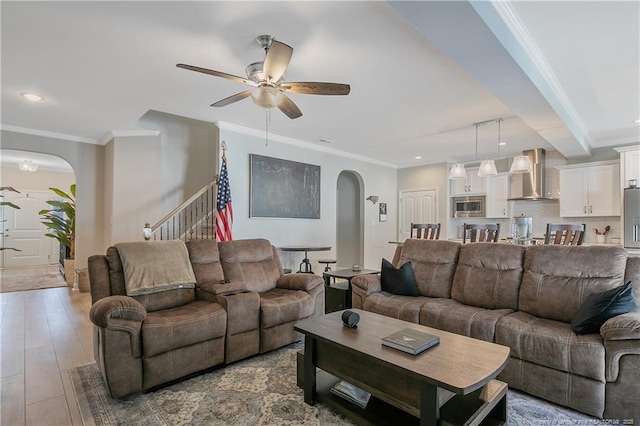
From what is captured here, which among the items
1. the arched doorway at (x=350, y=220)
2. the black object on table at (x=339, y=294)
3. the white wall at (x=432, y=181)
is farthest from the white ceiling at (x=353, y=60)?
the arched doorway at (x=350, y=220)

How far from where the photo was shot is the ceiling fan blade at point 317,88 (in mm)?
2676

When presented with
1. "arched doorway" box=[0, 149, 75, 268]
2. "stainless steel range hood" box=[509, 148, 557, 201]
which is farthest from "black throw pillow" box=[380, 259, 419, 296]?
"arched doorway" box=[0, 149, 75, 268]

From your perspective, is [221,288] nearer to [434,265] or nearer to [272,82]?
[272,82]

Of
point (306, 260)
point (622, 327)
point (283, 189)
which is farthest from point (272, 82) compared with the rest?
point (306, 260)

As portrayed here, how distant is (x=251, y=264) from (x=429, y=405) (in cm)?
247

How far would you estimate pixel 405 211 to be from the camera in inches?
320

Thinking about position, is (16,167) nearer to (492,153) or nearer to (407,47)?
(407,47)

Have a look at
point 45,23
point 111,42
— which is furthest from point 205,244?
point 45,23

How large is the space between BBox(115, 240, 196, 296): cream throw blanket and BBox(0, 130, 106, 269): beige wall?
3.66 m

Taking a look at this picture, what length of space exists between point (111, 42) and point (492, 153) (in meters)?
6.73

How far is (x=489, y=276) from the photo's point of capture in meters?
3.04

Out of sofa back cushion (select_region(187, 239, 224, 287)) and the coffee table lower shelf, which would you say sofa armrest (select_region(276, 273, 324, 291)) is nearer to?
sofa back cushion (select_region(187, 239, 224, 287))

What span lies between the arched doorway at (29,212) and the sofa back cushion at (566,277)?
9.95 m

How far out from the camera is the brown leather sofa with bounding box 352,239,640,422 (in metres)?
2.01
